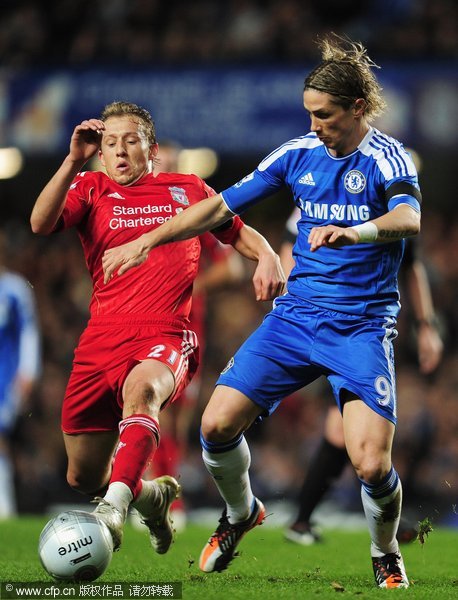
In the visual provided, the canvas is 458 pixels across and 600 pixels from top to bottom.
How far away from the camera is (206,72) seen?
12992mm

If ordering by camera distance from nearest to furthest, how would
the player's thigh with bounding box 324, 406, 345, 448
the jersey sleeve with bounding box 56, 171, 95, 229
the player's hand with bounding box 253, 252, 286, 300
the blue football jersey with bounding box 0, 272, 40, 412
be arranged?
the player's hand with bounding box 253, 252, 286, 300 < the jersey sleeve with bounding box 56, 171, 95, 229 < the player's thigh with bounding box 324, 406, 345, 448 < the blue football jersey with bounding box 0, 272, 40, 412

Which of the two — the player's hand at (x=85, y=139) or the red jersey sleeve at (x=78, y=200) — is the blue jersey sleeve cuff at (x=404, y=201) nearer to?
the player's hand at (x=85, y=139)

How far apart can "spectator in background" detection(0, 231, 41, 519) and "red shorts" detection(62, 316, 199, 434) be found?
3.67 meters

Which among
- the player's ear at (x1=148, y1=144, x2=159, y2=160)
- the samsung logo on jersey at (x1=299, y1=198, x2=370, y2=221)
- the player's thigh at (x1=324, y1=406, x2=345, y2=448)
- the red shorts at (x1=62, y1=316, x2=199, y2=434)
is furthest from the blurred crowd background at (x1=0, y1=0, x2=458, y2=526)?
the samsung logo on jersey at (x1=299, y1=198, x2=370, y2=221)

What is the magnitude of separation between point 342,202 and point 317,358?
713 mm

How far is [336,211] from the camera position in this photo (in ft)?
17.3

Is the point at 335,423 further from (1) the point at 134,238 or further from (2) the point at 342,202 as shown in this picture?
(2) the point at 342,202

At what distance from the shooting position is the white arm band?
4605 millimetres

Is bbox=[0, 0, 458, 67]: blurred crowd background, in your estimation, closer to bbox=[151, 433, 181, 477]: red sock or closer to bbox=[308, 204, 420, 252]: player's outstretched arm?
bbox=[151, 433, 181, 477]: red sock

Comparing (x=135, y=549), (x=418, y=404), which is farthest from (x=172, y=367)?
(x=418, y=404)

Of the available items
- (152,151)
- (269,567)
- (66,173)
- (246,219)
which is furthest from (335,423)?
(246,219)

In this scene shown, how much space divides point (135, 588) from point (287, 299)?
1.55 m

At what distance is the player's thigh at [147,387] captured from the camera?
5238mm

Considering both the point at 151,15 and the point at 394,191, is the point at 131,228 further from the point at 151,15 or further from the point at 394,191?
the point at 151,15
